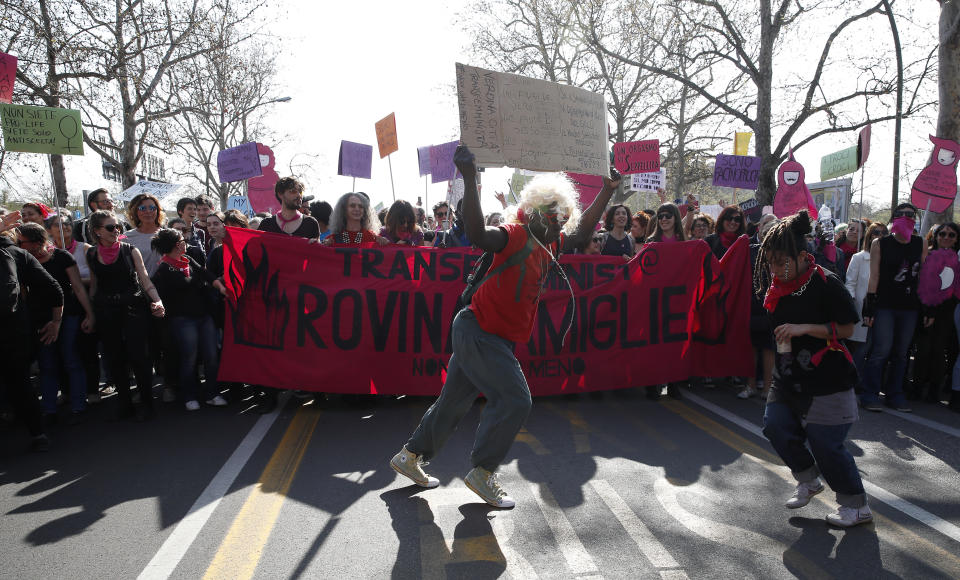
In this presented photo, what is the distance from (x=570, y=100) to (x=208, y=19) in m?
16.0

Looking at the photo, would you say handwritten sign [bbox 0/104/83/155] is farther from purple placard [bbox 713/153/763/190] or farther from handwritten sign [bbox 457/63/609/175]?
purple placard [bbox 713/153/763/190]

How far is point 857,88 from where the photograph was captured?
1709 centimetres

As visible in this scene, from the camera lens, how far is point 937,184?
8.93 m

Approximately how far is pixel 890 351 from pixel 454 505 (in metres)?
5.08

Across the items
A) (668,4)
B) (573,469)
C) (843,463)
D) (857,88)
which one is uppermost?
(668,4)

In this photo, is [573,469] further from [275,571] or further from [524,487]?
[275,571]

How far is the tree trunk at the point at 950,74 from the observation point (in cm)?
1044

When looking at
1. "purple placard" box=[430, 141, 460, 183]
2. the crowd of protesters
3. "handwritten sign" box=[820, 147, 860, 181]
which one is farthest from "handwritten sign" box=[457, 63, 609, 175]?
"purple placard" box=[430, 141, 460, 183]

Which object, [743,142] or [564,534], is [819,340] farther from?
[743,142]

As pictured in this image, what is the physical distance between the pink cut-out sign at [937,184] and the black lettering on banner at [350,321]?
26.4 ft

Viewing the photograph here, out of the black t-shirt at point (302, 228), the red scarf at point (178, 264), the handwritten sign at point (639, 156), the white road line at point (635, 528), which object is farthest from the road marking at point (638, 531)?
the handwritten sign at point (639, 156)

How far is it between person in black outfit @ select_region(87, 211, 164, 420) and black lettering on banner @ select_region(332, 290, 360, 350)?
1531 mm

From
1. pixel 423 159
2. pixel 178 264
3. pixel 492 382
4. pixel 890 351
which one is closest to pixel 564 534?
pixel 492 382

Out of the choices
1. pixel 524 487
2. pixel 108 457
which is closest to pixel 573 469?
pixel 524 487
